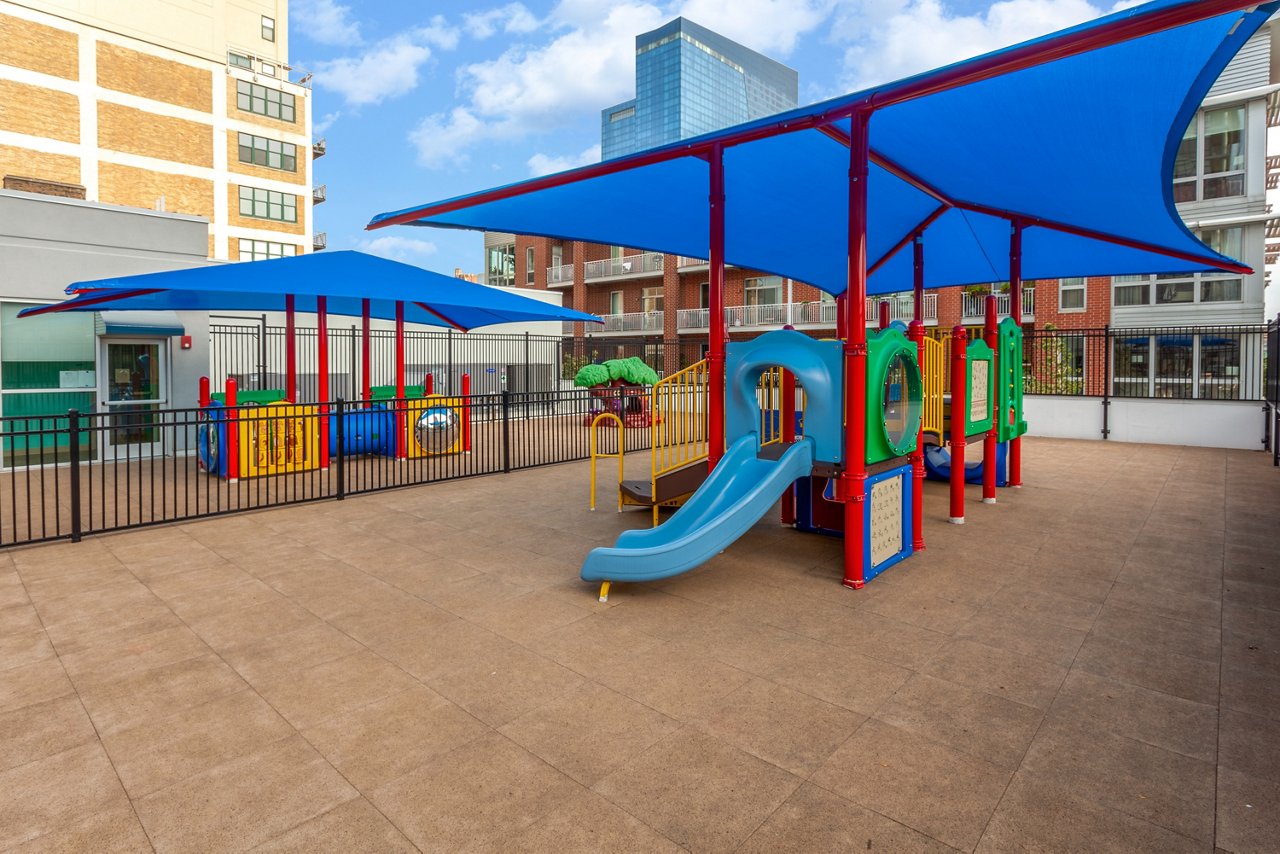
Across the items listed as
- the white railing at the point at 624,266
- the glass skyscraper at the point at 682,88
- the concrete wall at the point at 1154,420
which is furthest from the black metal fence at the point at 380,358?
the glass skyscraper at the point at 682,88

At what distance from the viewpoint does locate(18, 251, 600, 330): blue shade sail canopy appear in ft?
29.5

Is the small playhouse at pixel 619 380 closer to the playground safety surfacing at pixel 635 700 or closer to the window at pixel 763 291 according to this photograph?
the playground safety surfacing at pixel 635 700

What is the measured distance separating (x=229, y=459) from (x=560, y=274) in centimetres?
3087

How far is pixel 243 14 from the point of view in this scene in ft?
147

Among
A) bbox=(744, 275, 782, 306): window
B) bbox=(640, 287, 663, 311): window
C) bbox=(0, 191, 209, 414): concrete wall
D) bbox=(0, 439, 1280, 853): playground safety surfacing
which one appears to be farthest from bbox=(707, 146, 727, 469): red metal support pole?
bbox=(640, 287, 663, 311): window

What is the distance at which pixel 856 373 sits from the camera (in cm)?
568

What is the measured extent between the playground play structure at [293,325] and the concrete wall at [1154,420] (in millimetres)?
11695

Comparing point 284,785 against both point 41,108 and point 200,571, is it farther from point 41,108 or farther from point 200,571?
point 41,108

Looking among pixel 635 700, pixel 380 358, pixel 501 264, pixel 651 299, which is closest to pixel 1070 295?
pixel 651 299

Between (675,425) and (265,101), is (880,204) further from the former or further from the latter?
(265,101)

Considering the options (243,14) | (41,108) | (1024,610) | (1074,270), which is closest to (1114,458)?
(1074,270)

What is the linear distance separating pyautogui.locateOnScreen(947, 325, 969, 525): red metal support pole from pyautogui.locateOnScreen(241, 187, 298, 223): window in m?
41.3

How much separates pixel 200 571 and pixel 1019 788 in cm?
618

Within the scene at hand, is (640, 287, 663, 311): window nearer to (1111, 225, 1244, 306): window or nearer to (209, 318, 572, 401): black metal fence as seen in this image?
(209, 318, 572, 401): black metal fence
